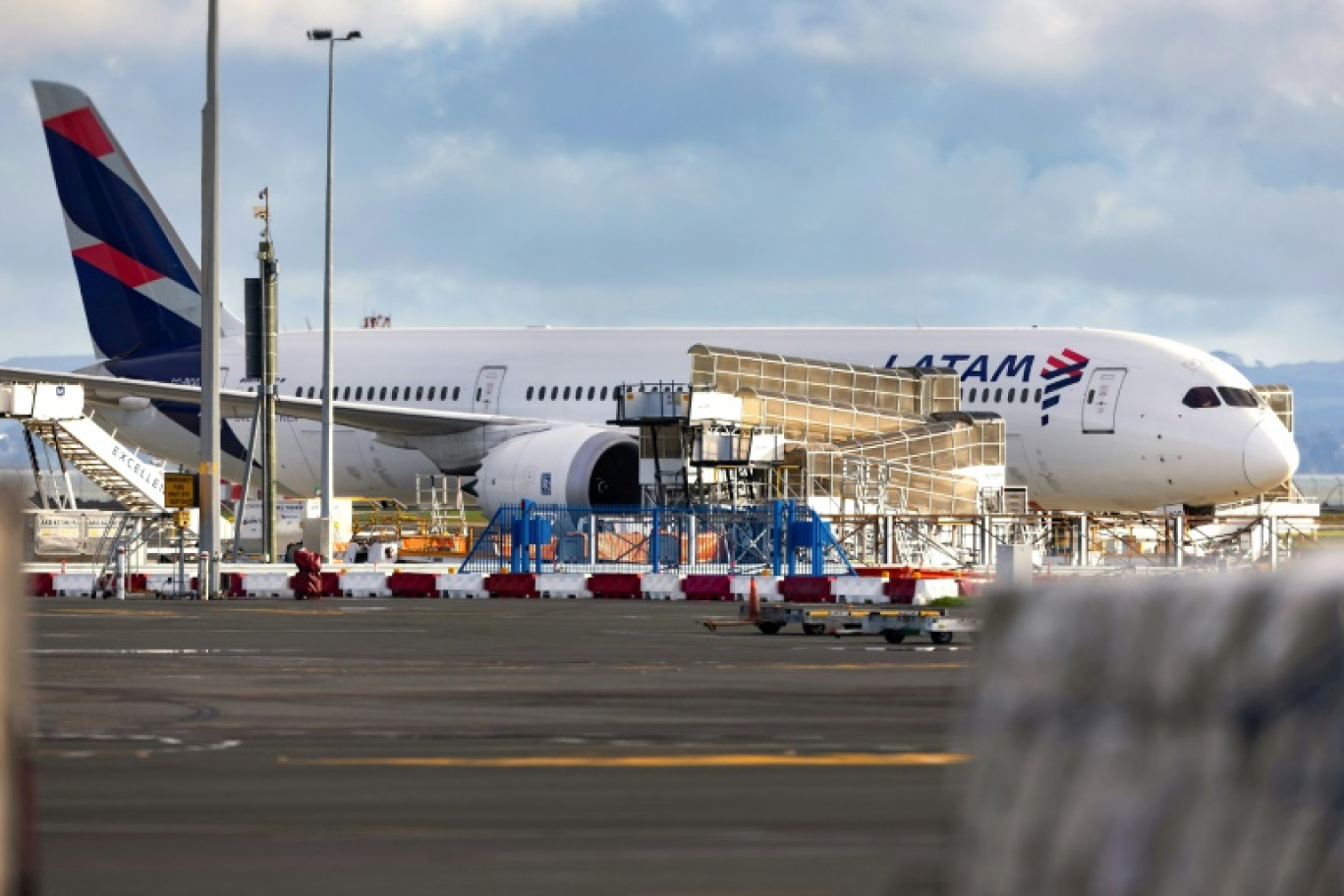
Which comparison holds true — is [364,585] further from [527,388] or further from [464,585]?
[527,388]

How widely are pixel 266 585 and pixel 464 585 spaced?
9.38ft

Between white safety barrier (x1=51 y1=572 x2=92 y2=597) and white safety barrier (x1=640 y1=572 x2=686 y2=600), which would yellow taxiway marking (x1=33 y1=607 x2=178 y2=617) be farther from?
white safety barrier (x1=640 y1=572 x2=686 y2=600)

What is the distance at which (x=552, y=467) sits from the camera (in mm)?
41875

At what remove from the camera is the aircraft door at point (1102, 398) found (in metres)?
42.0

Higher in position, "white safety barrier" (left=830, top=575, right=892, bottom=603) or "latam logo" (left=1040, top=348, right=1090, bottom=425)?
"latam logo" (left=1040, top=348, right=1090, bottom=425)

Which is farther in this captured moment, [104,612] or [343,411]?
[343,411]

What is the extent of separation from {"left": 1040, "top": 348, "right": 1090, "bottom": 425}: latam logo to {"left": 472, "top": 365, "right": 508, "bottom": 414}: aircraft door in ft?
38.4

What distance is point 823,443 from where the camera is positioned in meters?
43.2

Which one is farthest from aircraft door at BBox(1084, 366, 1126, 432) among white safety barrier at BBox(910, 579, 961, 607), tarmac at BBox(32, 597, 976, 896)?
tarmac at BBox(32, 597, 976, 896)

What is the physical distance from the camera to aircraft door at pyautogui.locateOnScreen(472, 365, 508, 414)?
48.9m

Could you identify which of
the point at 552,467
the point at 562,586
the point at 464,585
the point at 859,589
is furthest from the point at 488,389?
the point at 859,589

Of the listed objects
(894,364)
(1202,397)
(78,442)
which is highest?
(894,364)

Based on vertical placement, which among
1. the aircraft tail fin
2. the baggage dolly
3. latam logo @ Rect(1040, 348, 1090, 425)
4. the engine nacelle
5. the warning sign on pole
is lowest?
the baggage dolly

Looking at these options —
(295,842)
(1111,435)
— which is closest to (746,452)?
(1111,435)
